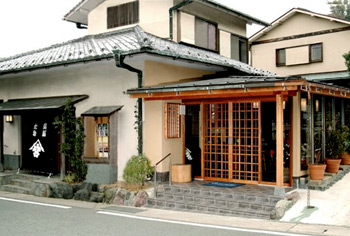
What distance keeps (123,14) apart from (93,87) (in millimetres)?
4226

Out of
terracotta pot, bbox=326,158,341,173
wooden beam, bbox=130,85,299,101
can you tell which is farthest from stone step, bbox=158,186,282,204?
terracotta pot, bbox=326,158,341,173

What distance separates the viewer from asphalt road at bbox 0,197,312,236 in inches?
299

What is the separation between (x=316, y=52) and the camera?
21578 millimetres

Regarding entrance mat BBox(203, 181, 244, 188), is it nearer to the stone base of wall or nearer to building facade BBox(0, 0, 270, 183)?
building facade BBox(0, 0, 270, 183)

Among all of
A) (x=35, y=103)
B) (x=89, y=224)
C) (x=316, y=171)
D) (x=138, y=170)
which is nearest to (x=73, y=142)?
(x=35, y=103)

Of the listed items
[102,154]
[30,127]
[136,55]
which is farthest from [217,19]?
[30,127]

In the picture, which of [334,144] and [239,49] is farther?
[239,49]

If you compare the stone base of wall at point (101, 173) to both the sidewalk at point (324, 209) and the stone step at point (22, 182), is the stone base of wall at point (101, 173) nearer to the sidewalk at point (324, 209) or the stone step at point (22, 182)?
the stone step at point (22, 182)

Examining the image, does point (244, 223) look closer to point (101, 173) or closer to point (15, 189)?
point (101, 173)

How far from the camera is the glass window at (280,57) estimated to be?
75.0ft

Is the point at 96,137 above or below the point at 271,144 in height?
above

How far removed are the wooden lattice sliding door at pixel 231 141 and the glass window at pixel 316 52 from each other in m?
11.9

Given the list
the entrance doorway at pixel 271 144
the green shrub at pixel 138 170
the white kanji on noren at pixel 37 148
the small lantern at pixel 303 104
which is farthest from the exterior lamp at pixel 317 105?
the white kanji on noren at pixel 37 148

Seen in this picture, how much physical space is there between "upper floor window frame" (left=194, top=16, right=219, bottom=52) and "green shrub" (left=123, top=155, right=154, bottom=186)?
20.3ft
